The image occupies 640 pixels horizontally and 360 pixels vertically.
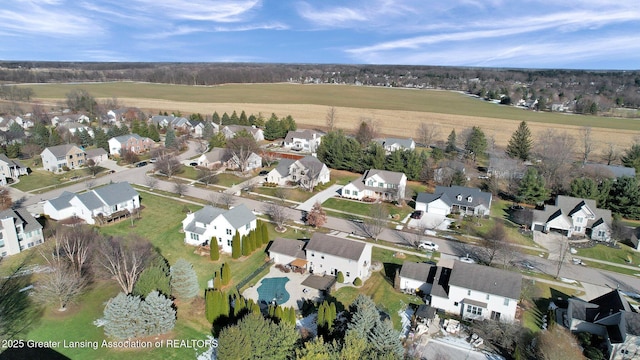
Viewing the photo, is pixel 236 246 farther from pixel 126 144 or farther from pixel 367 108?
pixel 367 108

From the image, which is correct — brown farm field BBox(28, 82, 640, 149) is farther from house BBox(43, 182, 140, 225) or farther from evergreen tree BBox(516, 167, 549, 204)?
house BBox(43, 182, 140, 225)

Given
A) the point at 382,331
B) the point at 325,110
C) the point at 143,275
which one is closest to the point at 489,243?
the point at 382,331

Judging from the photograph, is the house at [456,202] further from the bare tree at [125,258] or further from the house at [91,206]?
the house at [91,206]

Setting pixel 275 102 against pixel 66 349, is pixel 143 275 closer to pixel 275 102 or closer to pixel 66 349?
pixel 66 349

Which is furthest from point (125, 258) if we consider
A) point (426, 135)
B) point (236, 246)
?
point (426, 135)

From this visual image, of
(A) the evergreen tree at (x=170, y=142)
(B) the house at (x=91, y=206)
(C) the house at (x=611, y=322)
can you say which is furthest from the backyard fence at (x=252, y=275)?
(A) the evergreen tree at (x=170, y=142)

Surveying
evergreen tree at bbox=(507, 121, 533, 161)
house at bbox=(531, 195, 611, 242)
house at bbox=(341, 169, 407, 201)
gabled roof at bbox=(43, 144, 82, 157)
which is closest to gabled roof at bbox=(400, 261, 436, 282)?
house at bbox=(531, 195, 611, 242)
